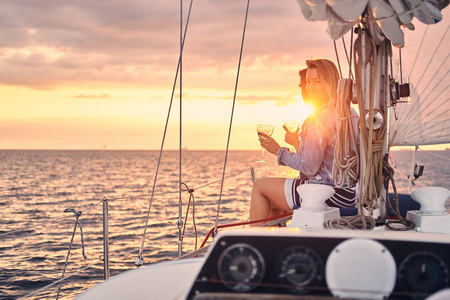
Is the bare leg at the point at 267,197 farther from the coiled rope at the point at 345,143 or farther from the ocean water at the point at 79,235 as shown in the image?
the coiled rope at the point at 345,143

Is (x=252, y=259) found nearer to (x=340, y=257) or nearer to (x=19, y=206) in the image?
(x=340, y=257)

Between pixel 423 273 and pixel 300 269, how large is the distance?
26cm

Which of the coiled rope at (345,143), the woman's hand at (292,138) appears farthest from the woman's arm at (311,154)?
the coiled rope at (345,143)

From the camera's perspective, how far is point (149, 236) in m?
10.9

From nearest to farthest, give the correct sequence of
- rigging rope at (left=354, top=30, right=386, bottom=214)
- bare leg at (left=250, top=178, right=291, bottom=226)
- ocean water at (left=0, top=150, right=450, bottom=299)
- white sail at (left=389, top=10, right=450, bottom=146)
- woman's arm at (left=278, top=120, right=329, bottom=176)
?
rigging rope at (left=354, top=30, right=386, bottom=214) < woman's arm at (left=278, top=120, right=329, bottom=176) < bare leg at (left=250, top=178, right=291, bottom=226) < white sail at (left=389, top=10, right=450, bottom=146) < ocean water at (left=0, top=150, right=450, bottom=299)

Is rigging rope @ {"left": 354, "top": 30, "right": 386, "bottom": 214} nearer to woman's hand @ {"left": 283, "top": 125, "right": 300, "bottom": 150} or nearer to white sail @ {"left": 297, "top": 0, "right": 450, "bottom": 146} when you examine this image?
woman's hand @ {"left": 283, "top": 125, "right": 300, "bottom": 150}

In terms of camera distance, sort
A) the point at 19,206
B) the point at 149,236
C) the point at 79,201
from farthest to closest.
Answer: the point at 79,201, the point at 19,206, the point at 149,236

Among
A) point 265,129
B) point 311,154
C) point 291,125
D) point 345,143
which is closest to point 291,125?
point 291,125

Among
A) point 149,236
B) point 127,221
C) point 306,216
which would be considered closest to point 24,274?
point 149,236

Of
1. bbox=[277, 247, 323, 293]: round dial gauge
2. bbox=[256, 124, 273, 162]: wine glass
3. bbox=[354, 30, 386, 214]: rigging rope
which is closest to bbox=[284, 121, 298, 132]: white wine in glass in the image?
bbox=[256, 124, 273, 162]: wine glass

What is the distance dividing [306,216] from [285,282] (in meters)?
0.66

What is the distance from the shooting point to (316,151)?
259 centimetres

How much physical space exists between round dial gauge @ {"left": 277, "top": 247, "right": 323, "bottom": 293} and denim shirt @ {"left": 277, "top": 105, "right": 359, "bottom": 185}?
1418 mm

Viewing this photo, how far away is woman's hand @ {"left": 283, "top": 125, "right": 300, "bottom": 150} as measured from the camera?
293 centimetres
